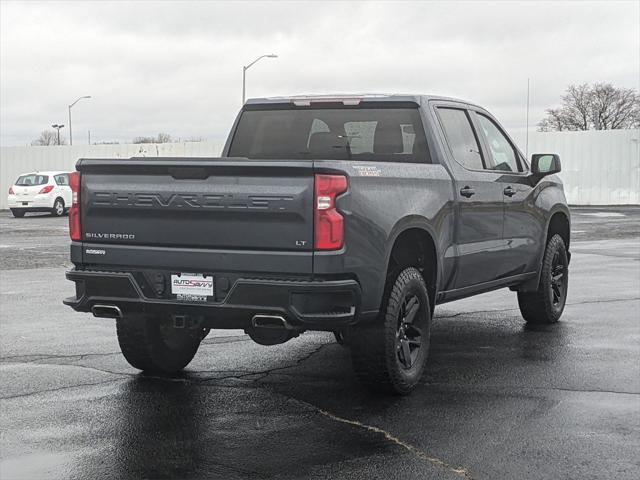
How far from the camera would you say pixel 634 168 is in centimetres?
4034

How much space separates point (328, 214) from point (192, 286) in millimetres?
969

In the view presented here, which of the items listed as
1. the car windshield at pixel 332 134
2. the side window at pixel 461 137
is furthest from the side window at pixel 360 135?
the side window at pixel 461 137

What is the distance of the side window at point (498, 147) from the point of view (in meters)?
8.20

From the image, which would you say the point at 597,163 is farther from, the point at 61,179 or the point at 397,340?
the point at 397,340

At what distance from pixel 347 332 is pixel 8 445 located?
2.12 metres

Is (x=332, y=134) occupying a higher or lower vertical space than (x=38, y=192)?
higher

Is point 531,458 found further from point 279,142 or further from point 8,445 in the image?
point 279,142

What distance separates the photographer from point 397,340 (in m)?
6.32

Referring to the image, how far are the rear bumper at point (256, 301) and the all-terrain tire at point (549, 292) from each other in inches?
151

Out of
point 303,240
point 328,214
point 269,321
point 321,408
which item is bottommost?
point 321,408

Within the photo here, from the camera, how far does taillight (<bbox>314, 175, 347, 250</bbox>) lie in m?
5.48

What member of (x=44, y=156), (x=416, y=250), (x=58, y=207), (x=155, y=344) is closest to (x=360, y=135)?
(x=416, y=250)

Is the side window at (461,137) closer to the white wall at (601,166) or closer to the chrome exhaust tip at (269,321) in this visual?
the chrome exhaust tip at (269,321)

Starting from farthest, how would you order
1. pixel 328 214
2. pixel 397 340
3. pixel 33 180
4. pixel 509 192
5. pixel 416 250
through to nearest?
pixel 33 180, pixel 509 192, pixel 416 250, pixel 397 340, pixel 328 214
